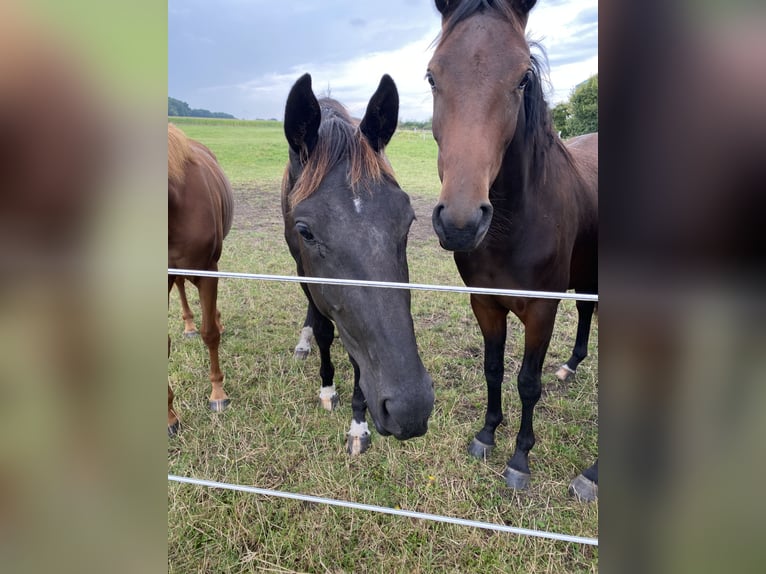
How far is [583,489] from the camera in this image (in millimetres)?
2264

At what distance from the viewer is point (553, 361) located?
12.1 ft

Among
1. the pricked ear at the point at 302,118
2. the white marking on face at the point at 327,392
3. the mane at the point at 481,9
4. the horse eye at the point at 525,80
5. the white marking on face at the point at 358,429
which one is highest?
the mane at the point at 481,9

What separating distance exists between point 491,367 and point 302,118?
5.56 ft

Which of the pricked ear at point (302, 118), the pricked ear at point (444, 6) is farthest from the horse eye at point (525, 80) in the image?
the pricked ear at point (302, 118)

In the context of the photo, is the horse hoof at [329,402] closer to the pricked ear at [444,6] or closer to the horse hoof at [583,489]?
the horse hoof at [583,489]

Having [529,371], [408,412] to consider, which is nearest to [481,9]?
[408,412]

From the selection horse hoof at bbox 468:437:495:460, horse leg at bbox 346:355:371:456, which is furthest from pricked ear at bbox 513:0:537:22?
horse hoof at bbox 468:437:495:460

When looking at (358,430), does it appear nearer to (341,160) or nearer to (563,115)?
(341,160)

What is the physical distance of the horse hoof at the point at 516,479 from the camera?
92.2 inches
